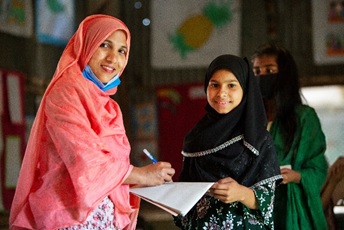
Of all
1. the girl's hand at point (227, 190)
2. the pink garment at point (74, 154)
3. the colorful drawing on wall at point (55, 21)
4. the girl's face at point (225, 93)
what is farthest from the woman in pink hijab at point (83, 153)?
the colorful drawing on wall at point (55, 21)

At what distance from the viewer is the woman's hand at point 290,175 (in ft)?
9.91

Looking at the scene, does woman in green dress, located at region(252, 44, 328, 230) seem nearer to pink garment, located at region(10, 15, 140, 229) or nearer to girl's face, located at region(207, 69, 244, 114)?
girl's face, located at region(207, 69, 244, 114)

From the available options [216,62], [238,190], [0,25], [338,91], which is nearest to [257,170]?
[238,190]

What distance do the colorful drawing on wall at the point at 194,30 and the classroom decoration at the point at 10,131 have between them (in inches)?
69.1

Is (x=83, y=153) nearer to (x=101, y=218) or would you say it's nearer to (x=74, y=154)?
(x=74, y=154)

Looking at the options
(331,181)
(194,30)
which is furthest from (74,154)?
(194,30)

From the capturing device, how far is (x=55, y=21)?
6168mm

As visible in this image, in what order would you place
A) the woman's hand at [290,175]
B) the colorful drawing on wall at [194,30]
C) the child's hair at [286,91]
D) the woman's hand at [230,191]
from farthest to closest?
the colorful drawing on wall at [194,30] → the child's hair at [286,91] → the woman's hand at [290,175] → the woman's hand at [230,191]

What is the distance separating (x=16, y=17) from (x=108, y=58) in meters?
3.34

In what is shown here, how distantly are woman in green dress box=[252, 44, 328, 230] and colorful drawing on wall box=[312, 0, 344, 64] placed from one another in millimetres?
3287

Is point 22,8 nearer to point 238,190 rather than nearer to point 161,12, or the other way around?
point 161,12

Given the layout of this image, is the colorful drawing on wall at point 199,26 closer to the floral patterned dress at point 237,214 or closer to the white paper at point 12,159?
the white paper at point 12,159

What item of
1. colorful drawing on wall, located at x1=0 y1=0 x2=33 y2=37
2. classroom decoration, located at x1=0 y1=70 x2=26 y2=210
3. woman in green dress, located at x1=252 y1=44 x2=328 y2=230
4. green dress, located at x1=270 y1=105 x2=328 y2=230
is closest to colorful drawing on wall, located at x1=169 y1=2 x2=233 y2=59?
colorful drawing on wall, located at x1=0 y1=0 x2=33 y2=37

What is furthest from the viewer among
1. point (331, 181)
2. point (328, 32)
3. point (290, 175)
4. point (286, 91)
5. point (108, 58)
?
point (328, 32)
